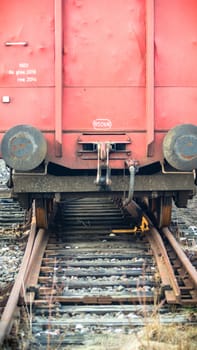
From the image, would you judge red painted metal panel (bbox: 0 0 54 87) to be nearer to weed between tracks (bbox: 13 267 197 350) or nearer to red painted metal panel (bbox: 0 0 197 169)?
red painted metal panel (bbox: 0 0 197 169)

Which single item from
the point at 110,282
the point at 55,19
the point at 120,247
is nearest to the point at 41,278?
the point at 110,282

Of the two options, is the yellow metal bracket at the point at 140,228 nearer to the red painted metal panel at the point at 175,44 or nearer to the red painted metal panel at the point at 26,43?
the red painted metal panel at the point at 175,44

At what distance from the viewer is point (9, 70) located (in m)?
7.89

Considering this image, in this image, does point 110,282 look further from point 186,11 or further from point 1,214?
point 1,214

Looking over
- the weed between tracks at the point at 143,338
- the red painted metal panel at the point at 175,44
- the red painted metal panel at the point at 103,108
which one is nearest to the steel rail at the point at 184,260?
the weed between tracks at the point at 143,338

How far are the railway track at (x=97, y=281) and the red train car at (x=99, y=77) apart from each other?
97cm

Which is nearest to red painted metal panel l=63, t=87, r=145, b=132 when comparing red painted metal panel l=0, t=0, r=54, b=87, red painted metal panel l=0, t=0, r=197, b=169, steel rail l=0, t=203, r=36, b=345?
red painted metal panel l=0, t=0, r=197, b=169

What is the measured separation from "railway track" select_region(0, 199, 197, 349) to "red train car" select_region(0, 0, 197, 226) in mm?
970

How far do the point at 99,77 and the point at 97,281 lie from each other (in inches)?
102

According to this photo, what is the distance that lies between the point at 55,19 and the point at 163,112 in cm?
178

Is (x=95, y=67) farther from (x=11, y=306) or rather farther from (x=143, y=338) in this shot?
(x=143, y=338)

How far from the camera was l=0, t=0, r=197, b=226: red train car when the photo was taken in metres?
7.89

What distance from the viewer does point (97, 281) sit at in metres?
6.89

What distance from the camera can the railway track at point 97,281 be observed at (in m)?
5.56
